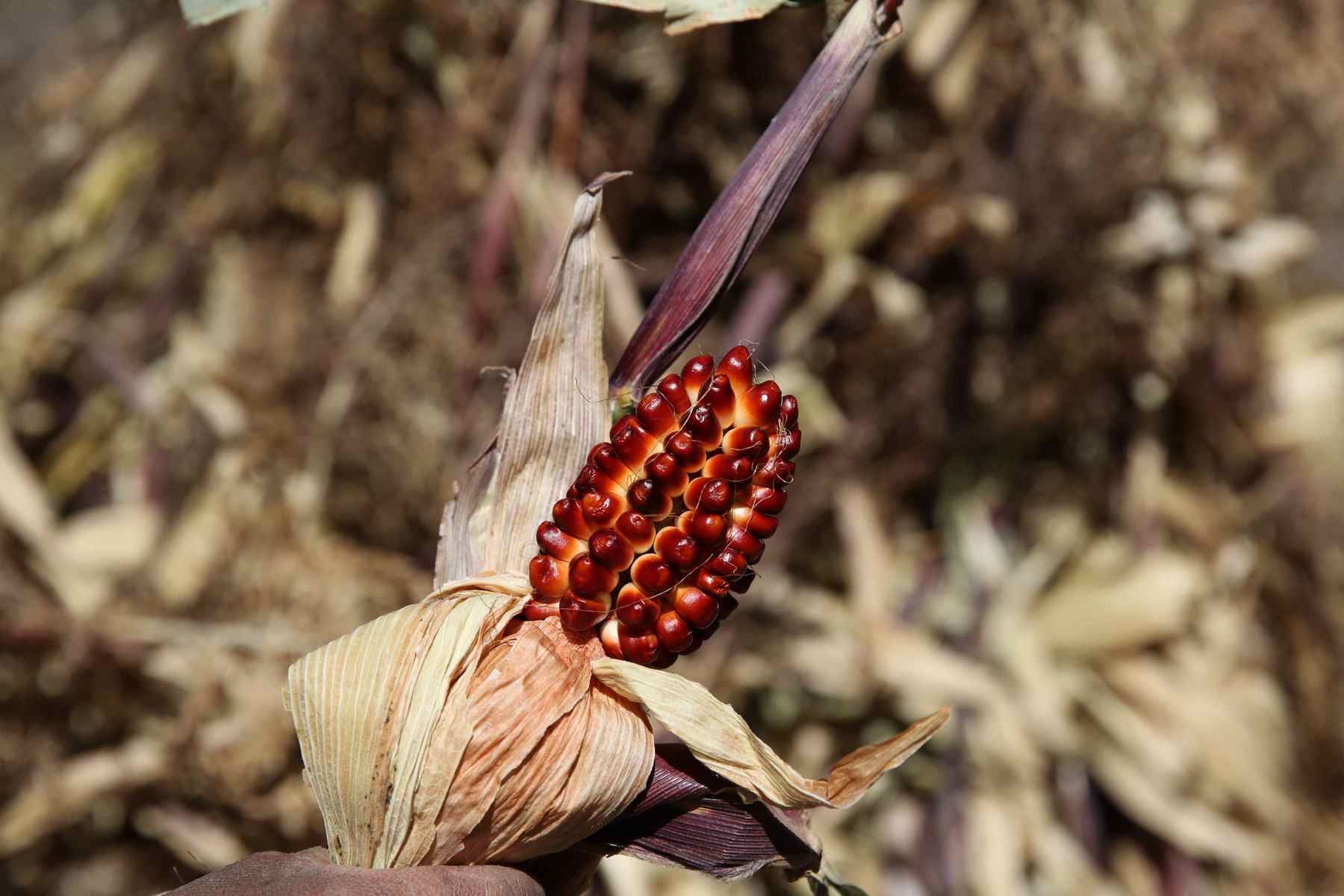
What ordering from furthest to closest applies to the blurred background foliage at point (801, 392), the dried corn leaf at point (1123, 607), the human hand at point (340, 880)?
1. the dried corn leaf at point (1123, 607)
2. the blurred background foliage at point (801, 392)
3. the human hand at point (340, 880)

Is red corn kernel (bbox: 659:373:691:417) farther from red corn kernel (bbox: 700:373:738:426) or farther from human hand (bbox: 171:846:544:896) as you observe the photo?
human hand (bbox: 171:846:544:896)

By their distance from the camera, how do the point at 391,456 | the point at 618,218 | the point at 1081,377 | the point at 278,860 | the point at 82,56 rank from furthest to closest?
the point at 82,56 < the point at 1081,377 < the point at 618,218 < the point at 391,456 < the point at 278,860

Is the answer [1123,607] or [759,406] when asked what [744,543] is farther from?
[1123,607]

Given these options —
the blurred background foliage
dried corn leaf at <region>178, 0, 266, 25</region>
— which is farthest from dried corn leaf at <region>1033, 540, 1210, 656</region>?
dried corn leaf at <region>178, 0, 266, 25</region>

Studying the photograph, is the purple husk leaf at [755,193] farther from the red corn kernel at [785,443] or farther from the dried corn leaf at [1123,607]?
the dried corn leaf at [1123,607]

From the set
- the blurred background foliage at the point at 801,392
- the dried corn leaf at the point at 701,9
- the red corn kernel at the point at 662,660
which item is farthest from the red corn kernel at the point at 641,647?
the blurred background foliage at the point at 801,392

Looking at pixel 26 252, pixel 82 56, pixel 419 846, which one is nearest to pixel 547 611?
pixel 419 846

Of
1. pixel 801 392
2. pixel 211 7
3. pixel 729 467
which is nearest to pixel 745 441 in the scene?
pixel 729 467

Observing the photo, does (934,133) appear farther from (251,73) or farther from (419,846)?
(419,846)
